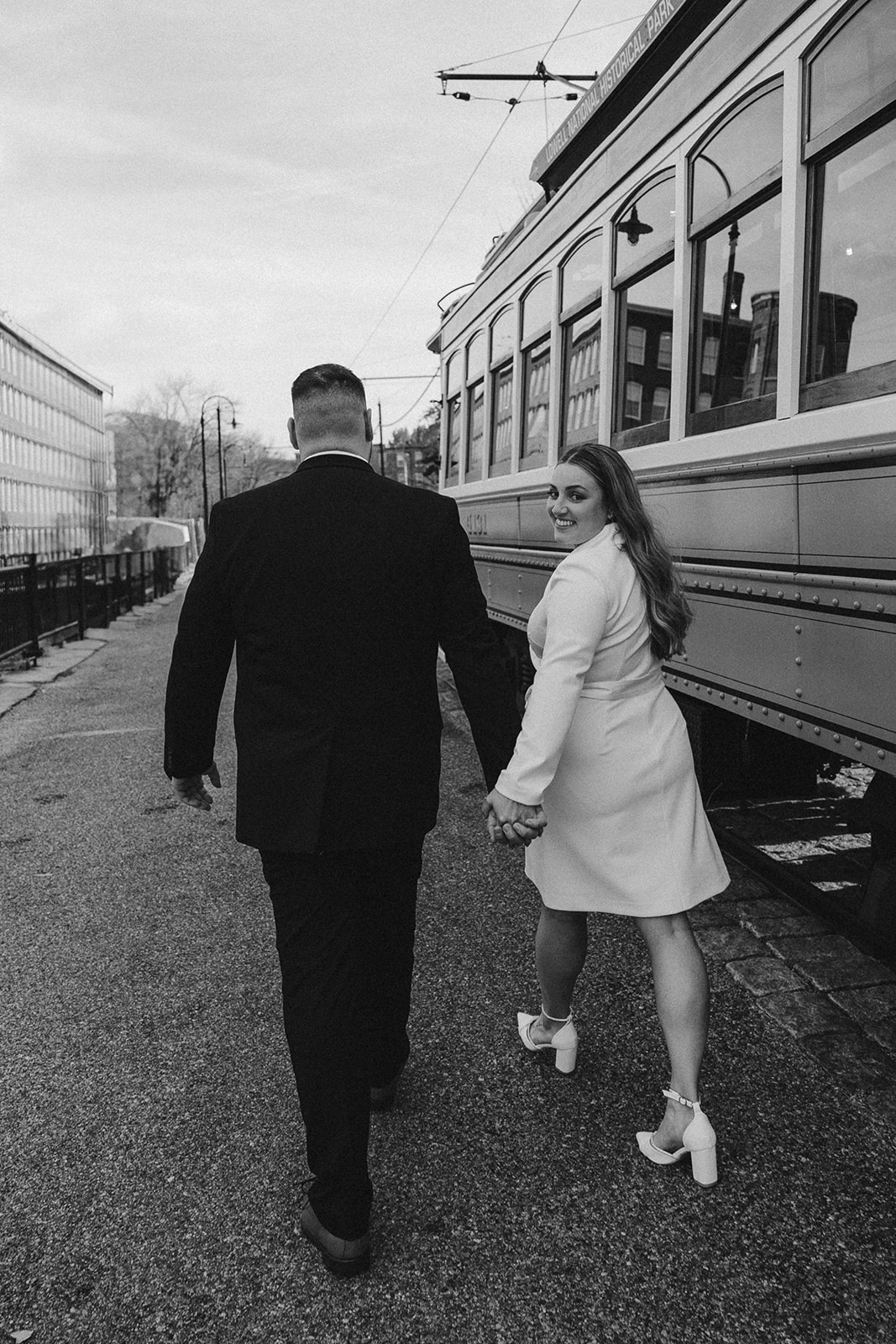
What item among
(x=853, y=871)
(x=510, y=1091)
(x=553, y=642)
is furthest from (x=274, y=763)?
(x=853, y=871)

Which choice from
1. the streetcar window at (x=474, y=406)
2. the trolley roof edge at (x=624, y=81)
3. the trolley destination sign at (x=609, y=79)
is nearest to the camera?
the trolley roof edge at (x=624, y=81)

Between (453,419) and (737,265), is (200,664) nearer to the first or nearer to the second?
(737,265)

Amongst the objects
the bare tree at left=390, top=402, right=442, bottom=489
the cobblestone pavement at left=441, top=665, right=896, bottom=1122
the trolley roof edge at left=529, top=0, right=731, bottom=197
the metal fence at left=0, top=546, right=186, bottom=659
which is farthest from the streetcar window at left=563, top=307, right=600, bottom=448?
the bare tree at left=390, top=402, right=442, bottom=489

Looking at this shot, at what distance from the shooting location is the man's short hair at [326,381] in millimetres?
2416

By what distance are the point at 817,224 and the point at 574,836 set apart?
1.93 metres

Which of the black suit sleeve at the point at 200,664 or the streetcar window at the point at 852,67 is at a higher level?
the streetcar window at the point at 852,67

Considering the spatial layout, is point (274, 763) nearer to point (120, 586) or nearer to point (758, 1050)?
point (758, 1050)

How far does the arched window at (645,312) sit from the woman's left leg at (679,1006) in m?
2.40

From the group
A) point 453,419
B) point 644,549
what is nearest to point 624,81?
point 644,549

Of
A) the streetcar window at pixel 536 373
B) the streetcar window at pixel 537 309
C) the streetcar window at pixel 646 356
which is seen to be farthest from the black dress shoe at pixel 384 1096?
the streetcar window at pixel 537 309

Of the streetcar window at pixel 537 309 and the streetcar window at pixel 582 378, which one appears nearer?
the streetcar window at pixel 582 378

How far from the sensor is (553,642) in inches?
97.4

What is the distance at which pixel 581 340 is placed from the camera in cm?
554

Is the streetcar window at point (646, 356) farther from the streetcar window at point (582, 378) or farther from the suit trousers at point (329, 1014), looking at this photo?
the suit trousers at point (329, 1014)
